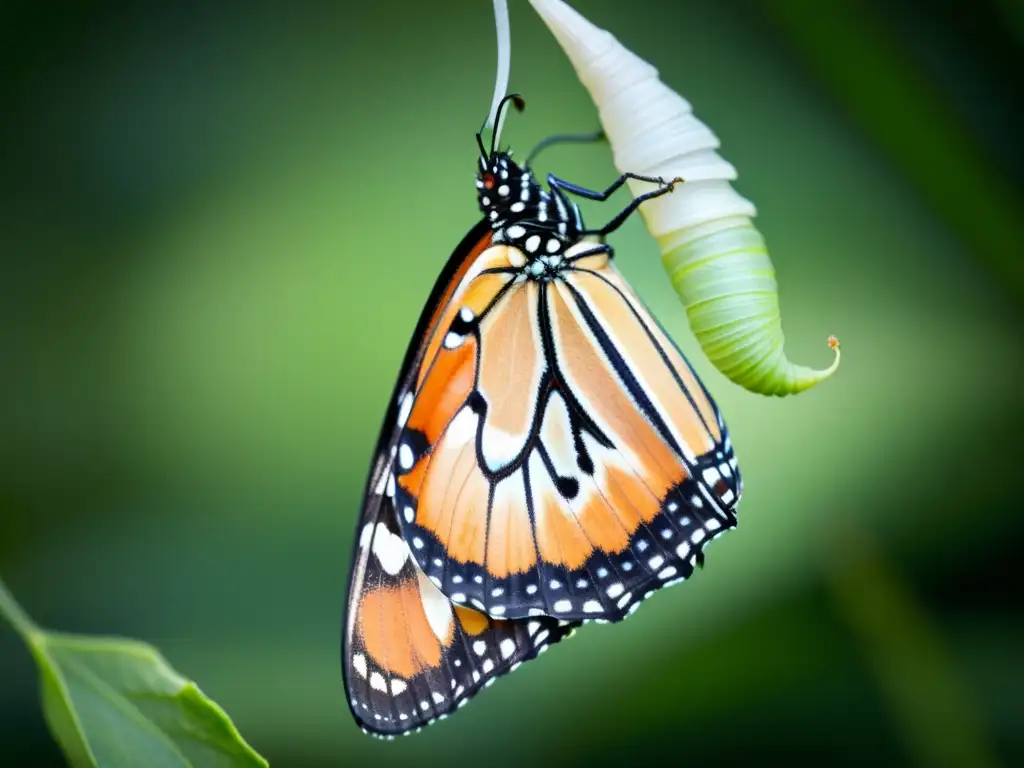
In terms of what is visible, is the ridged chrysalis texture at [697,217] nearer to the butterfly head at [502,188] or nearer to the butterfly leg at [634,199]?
the butterfly leg at [634,199]

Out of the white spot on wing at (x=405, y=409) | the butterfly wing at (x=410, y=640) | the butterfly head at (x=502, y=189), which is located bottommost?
the butterfly wing at (x=410, y=640)

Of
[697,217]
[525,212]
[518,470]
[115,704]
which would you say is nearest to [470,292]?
[525,212]

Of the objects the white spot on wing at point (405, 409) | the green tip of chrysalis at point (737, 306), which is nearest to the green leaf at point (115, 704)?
the white spot on wing at point (405, 409)

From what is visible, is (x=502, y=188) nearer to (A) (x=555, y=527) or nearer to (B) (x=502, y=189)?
(B) (x=502, y=189)

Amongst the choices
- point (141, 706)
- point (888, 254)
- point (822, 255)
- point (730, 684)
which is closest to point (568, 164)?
point (822, 255)

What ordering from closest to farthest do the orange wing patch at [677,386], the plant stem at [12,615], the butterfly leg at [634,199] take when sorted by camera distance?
A: the plant stem at [12,615] < the butterfly leg at [634,199] < the orange wing patch at [677,386]

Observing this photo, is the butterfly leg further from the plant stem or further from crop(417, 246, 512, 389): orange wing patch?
the plant stem

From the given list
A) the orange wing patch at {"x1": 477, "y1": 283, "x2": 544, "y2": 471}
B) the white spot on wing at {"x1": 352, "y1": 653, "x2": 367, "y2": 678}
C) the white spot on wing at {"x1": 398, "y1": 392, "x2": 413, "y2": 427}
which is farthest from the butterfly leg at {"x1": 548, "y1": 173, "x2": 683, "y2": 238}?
the white spot on wing at {"x1": 352, "y1": 653, "x2": 367, "y2": 678}
